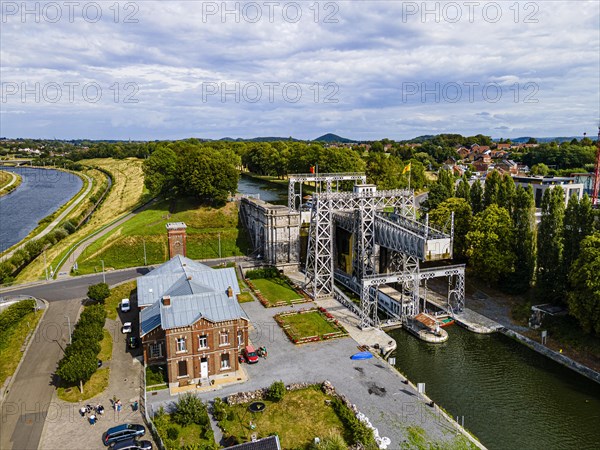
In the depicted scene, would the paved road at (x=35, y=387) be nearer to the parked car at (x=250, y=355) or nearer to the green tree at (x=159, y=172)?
the parked car at (x=250, y=355)

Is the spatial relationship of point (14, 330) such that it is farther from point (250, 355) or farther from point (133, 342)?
point (250, 355)

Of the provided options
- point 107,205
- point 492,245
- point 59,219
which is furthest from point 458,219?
point 59,219

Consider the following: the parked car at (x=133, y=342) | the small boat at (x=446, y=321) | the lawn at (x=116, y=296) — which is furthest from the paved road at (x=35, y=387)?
the small boat at (x=446, y=321)

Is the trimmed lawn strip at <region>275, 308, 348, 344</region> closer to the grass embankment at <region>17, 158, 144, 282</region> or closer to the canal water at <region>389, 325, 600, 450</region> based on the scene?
the canal water at <region>389, 325, 600, 450</region>

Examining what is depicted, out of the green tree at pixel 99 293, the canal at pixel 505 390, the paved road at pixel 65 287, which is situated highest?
the green tree at pixel 99 293

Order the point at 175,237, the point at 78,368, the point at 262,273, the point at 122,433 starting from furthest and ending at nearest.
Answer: the point at 262,273 → the point at 175,237 → the point at 78,368 → the point at 122,433

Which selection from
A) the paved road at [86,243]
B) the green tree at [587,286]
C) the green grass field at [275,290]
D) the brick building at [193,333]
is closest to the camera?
the brick building at [193,333]
